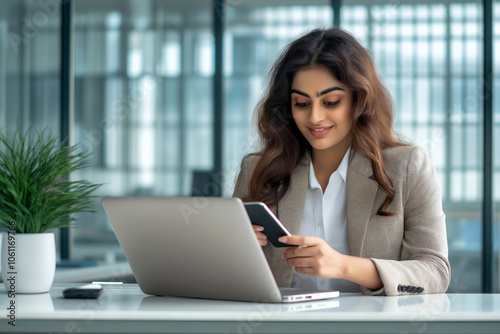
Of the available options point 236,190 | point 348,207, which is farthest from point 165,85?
point 348,207

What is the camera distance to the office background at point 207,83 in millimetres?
4199

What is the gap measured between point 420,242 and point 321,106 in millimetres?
509

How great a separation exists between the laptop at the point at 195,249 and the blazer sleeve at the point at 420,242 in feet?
0.61

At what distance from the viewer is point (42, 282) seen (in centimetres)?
154

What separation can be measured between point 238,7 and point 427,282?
11.1 ft

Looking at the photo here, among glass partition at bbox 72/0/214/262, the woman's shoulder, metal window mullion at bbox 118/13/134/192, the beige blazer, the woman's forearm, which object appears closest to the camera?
the woman's forearm

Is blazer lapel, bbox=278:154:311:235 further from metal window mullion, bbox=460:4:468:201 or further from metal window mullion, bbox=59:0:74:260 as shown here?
metal window mullion, bbox=59:0:74:260

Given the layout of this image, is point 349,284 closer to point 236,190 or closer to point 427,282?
point 427,282

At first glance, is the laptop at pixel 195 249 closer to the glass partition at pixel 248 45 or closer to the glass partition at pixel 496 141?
the glass partition at pixel 248 45

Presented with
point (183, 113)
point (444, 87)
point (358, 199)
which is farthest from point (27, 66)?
point (358, 199)

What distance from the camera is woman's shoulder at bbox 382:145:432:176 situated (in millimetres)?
1848

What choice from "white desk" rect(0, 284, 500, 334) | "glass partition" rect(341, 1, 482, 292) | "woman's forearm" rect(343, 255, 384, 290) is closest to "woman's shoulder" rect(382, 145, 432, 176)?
"woman's forearm" rect(343, 255, 384, 290)

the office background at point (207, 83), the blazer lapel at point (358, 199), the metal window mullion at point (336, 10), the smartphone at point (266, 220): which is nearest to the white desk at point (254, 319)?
the smartphone at point (266, 220)

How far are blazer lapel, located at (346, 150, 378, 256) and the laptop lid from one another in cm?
57
